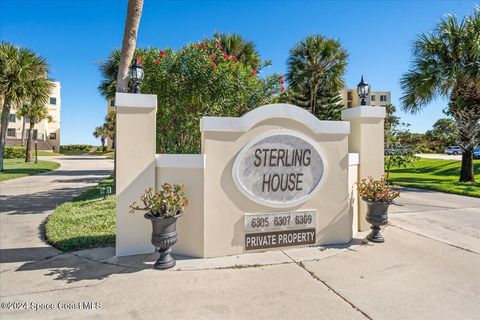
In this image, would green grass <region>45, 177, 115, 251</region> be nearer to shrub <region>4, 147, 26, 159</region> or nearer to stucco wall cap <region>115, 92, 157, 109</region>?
stucco wall cap <region>115, 92, 157, 109</region>

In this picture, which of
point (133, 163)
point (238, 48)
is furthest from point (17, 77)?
point (133, 163)

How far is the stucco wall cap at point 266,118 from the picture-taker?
502cm

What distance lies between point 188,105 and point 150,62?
6.32 feet

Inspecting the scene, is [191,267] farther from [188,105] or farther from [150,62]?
[150,62]

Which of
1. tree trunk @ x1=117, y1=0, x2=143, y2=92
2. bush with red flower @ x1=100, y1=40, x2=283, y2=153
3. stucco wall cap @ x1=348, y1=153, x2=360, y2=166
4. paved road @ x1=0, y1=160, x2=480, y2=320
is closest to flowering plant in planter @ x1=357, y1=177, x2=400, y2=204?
stucco wall cap @ x1=348, y1=153, x2=360, y2=166

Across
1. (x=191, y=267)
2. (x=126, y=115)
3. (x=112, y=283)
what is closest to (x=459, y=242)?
(x=191, y=267)

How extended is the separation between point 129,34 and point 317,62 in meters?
17.4

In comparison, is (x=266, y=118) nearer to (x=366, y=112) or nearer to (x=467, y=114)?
(x=366, y=112)

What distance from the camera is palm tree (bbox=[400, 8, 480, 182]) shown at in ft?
44.5

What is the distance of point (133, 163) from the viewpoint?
5.08 meters

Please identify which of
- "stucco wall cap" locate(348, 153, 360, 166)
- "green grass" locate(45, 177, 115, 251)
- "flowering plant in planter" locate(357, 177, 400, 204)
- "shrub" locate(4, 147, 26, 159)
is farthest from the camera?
"shrub" locate(4, 147, 26, 159)

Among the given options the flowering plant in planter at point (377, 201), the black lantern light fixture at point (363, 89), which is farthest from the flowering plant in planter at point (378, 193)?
the black lantern light fixture at point (363, 89)

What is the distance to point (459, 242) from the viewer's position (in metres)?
6.01

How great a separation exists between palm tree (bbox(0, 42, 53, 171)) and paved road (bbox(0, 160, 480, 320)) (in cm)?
1782
